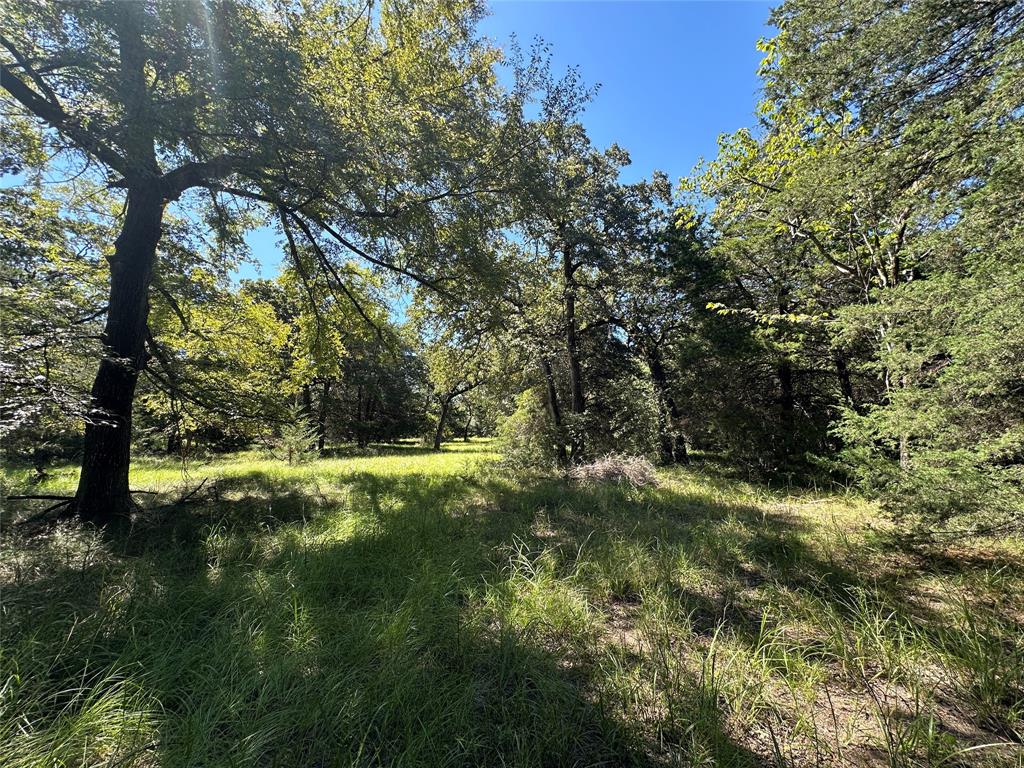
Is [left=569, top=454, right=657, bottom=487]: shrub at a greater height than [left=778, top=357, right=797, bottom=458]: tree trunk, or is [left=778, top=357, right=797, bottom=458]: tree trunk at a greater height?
[left=778, top=357, right=797, bottom=458]: tree trunk

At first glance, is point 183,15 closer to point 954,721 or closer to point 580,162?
point 954,721

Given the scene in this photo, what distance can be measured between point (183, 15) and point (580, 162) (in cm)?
966

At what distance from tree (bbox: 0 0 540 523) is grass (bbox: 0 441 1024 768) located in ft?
6.53

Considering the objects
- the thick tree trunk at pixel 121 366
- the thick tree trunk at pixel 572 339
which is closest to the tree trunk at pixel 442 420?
the thick tree trunk at pixel 572 339

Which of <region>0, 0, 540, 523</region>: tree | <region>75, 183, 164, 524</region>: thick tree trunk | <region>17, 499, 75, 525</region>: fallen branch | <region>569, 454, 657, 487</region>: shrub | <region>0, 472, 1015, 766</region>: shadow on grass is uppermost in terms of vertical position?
<region>0, 0, 540, 523</region>: tree

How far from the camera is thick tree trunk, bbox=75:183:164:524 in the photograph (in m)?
4.76

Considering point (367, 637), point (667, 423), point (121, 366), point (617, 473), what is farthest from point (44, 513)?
point (667, 423)

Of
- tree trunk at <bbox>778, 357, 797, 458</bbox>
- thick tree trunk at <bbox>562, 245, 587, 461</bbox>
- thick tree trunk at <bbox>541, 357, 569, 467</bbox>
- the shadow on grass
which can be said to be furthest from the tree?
tree trunk at <bbox>778, 357, 797, 458</bbox>

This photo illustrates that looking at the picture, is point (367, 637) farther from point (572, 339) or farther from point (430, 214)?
point (572, 339)

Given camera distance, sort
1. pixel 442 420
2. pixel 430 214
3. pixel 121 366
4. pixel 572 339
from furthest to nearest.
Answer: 1. pixel 442 420
2. pixel 572 339
3. pixel 430 214
4. pixel 121 366

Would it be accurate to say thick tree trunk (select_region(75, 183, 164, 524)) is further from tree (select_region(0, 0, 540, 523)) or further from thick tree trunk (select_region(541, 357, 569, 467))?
thick tree trunk (select_region(541, 357, 569, 467))

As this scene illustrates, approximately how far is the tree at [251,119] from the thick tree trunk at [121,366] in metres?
0.02

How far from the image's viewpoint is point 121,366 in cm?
480

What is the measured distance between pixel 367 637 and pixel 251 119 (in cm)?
526
